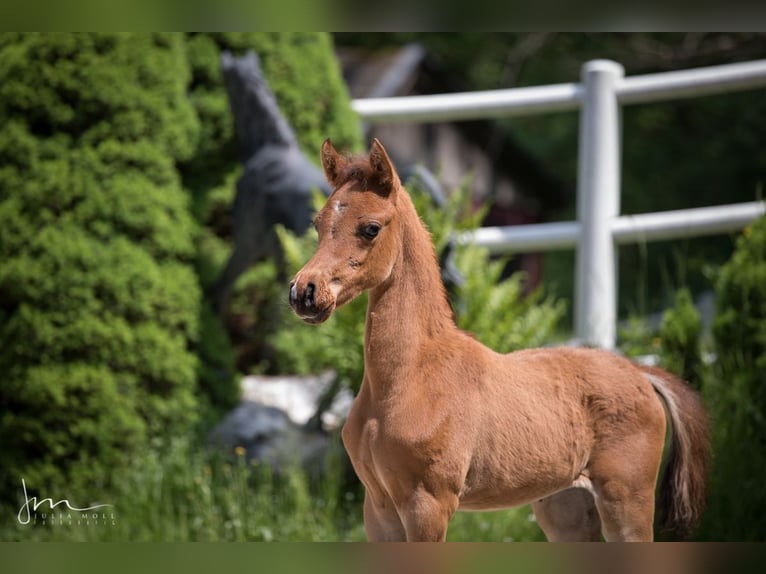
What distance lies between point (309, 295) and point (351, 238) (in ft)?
0.54

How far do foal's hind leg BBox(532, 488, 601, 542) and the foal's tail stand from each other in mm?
168

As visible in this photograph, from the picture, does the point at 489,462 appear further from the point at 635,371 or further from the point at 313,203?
the point at 313,203

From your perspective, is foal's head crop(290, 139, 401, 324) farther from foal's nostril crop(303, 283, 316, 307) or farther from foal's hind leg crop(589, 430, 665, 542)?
foal's hind leg crop(589, 430, 665, 542)

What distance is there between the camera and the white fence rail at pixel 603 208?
4.15 metres

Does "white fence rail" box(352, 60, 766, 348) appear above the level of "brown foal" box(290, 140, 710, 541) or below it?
above

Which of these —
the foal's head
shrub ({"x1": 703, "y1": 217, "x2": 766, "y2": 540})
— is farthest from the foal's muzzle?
shrub ({"x1": 703, "y1": 217, "x2": 766, "y2": 540})

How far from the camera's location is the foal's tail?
85.7 inches

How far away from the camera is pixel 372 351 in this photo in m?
1.92

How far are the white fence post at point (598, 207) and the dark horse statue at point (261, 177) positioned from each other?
2.47 ft

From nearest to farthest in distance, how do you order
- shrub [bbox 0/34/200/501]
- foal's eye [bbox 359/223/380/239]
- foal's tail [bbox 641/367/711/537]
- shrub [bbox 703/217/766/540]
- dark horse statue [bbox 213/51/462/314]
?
1. foal's eye [bbox 359/223/380/239]
2. foal's tail [bbox 641/367/711/537]
3. shrub [bbox 703/217/766/540]
4. shrub [bbox 0/34/200/501]
5. dark horse statue [bbox 213/51/462/314]

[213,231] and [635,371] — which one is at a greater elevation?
[213,231]

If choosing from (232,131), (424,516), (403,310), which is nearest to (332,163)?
(403,310)

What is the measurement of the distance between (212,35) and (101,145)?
977 mm

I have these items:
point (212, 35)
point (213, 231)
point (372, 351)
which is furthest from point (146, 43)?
point (372, 351)
